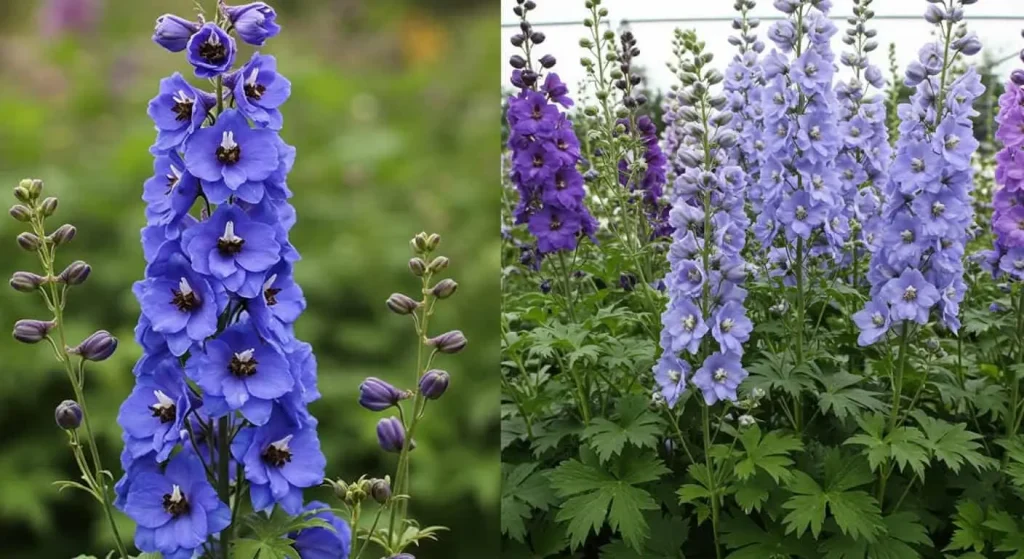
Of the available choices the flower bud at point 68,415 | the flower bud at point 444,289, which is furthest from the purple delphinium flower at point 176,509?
the flower bud at point 444,289

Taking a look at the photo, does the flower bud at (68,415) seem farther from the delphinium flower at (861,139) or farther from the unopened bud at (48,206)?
the delphinium flower at (861,139)

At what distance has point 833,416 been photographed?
7.53 feet

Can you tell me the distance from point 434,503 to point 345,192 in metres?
1.06

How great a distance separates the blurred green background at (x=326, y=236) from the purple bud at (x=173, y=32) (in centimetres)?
170

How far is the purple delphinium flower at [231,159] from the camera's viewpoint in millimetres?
1105

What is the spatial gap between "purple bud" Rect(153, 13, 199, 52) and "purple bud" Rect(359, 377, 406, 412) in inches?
17.8

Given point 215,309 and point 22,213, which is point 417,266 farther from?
point 22,213

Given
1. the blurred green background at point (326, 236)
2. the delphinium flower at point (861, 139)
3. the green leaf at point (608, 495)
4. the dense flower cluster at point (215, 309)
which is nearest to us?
the dense flower cluster at point (215, 309)

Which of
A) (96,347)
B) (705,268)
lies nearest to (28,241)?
(96,347)

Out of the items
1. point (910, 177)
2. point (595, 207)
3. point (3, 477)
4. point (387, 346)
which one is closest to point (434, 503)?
point (387, 346)

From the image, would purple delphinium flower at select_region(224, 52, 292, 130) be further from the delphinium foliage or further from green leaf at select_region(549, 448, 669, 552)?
green leaf at select_region(549, 448, 669, 552)

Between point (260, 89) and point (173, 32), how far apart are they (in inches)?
4.4

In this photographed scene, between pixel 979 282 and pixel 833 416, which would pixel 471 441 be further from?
pixel 979 282

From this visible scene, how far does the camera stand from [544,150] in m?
2.31
